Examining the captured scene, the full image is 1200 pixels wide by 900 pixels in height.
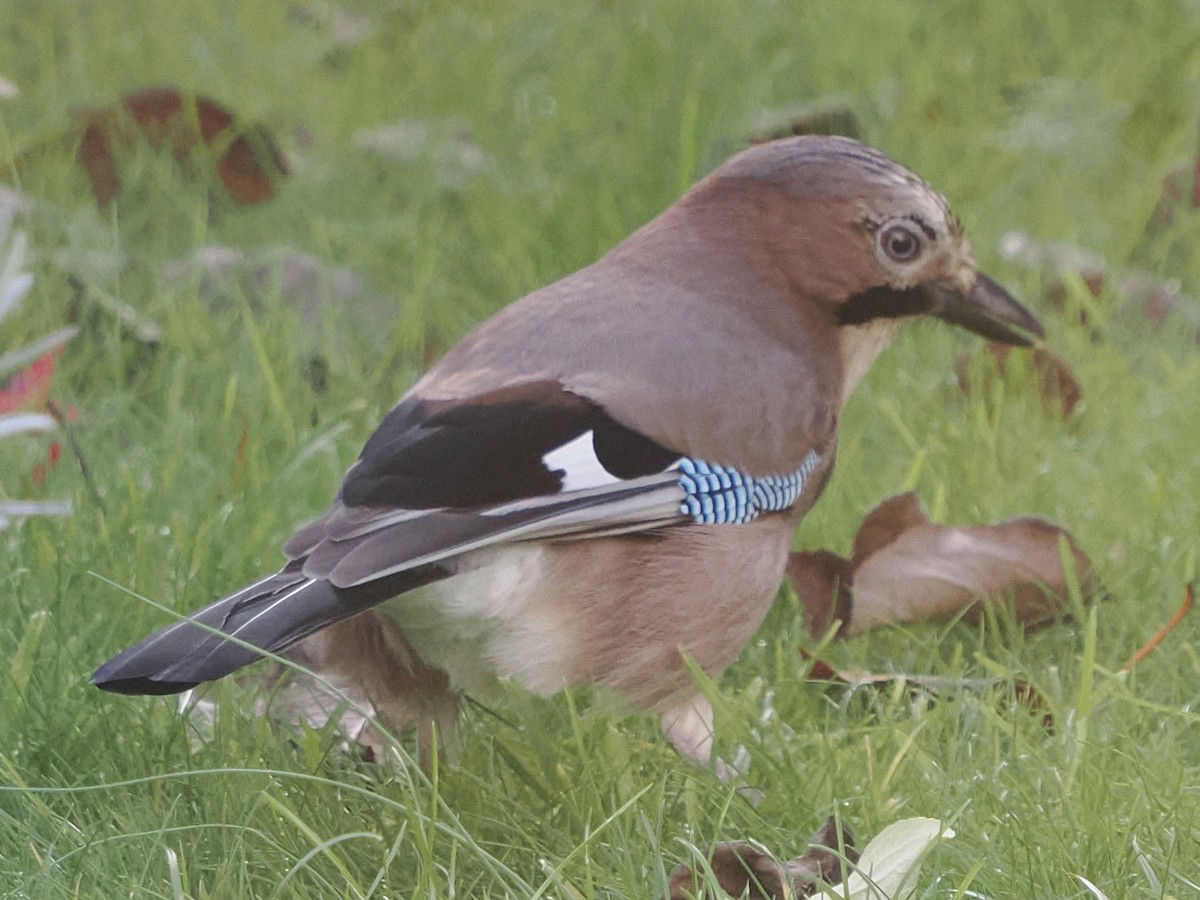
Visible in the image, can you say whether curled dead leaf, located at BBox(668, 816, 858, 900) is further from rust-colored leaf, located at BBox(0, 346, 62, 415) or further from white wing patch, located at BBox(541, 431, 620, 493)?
rust-colored leaf, located at BBox(0, 346, 62, 415)

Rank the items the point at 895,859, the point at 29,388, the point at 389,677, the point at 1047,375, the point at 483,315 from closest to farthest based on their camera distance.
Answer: the point at 895,859
the point at 389,677
the point at 29,388
the point at 1047,375
the point at 483,315

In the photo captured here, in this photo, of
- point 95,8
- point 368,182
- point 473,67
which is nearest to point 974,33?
point 473,67

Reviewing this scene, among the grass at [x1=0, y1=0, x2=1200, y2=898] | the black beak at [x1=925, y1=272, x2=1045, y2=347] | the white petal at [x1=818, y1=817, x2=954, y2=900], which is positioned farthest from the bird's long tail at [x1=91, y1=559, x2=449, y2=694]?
the black beak at [x1=925, y1=272, x2=1045, y2=347]

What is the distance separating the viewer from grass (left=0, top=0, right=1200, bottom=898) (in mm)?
2496

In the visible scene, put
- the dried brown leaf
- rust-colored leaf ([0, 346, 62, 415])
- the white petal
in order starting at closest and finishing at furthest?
the white petal
rust-colored leaf ([0, 346, 62, 415])
the dried brown leaf

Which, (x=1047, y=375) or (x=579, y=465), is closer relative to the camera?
(x=579, y=465)

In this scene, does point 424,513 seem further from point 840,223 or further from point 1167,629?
point 1167,629

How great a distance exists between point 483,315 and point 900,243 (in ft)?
4.99

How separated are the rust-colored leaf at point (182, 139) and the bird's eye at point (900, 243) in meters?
2.17

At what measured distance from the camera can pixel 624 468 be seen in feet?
8.95

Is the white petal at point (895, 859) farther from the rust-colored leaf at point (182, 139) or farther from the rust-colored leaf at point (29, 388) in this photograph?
the rust-colored leaf at point (182, 139)

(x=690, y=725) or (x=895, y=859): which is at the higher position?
(x=895, y=859)

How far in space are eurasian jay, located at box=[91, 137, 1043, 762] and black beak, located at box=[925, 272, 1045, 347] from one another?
0.04 feet

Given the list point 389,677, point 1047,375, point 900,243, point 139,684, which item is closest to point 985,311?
point 900,243
